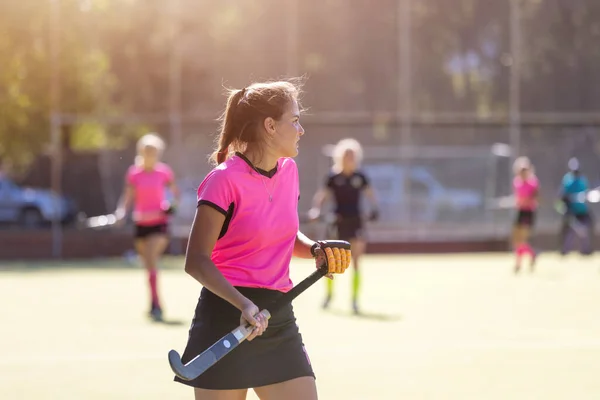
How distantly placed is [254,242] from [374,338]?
21.3 feet

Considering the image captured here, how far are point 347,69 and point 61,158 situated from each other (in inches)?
289

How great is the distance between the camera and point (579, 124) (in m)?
28.0

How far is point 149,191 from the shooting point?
507 inches

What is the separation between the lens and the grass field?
771 centimetres

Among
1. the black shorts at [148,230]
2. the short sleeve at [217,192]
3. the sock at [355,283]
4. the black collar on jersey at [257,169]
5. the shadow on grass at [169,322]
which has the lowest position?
the shadow on grass at [169,322]

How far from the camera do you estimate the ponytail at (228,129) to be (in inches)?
166

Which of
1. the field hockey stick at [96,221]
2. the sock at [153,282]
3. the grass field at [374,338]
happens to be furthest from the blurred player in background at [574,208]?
the sock at [153,282]

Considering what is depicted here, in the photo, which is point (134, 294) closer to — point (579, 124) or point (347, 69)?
point (347, 69)

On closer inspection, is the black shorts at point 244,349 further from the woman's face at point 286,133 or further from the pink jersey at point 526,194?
the pink jersey at point 526,194

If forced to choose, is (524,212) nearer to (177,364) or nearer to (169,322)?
(169,322)

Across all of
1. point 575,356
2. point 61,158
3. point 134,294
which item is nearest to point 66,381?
point 575,356

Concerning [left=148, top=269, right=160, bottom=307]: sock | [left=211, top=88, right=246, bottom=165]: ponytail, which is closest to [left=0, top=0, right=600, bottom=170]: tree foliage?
[left=148, top=269, right=160, bottom=307]: sock

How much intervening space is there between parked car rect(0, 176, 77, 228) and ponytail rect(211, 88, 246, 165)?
23307 millimetres

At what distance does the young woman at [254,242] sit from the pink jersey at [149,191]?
8.65m
